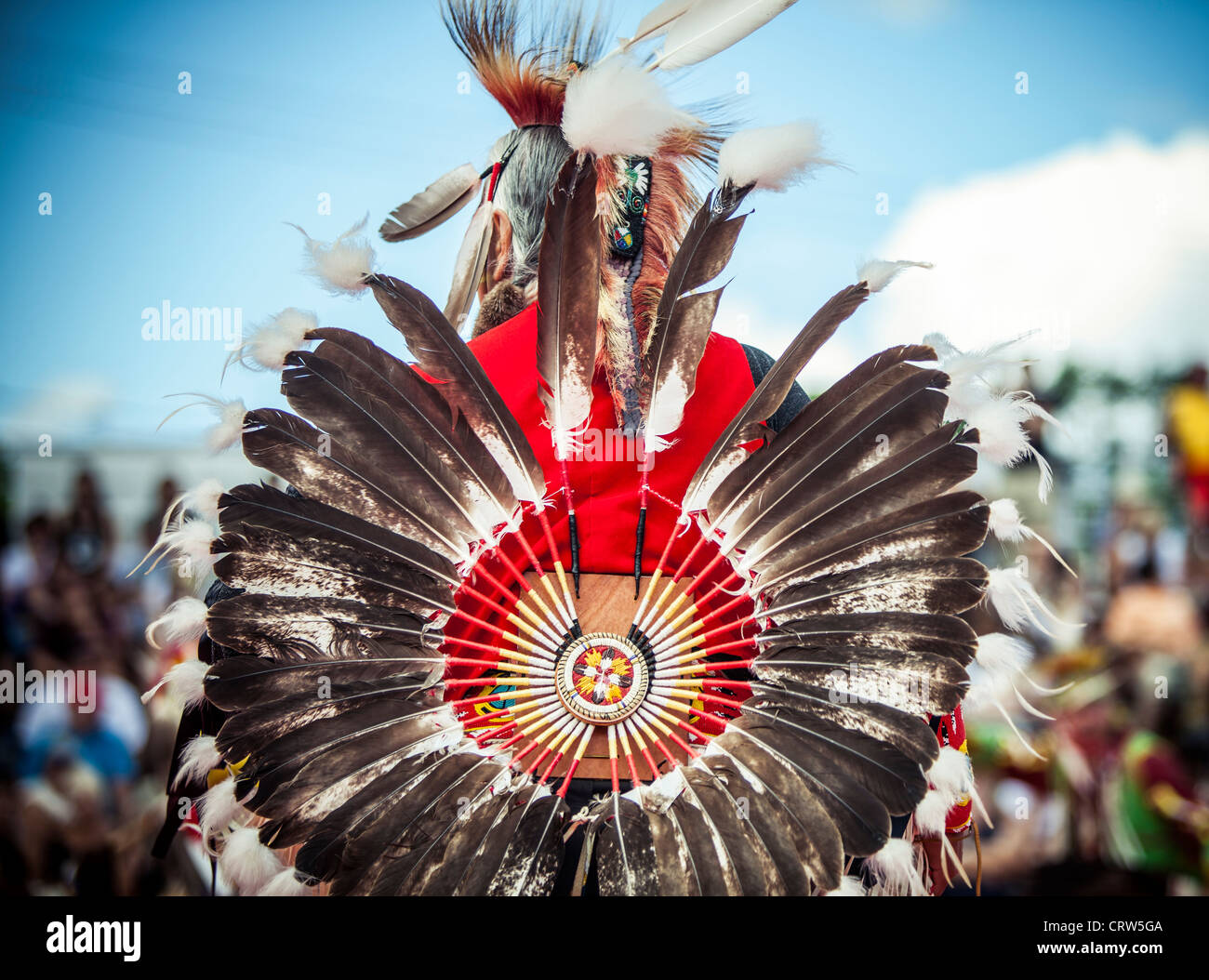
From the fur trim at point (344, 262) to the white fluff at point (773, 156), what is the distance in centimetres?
67

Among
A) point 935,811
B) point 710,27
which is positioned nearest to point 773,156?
point 710,27

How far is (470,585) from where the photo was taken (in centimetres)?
179

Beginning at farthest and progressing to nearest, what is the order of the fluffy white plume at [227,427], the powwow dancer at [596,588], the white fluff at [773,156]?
the fluffy white plume at [227,427], the white fluff at [773,156], the powwow dancer at [596,588]

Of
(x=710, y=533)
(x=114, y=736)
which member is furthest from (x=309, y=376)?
(x=114, y=736)

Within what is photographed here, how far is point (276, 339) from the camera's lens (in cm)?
175

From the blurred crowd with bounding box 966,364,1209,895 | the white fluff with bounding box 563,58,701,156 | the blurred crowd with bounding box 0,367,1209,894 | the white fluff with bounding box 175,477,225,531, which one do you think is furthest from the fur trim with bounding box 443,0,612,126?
the blurred crowd with bounding box 966,364,1209,895

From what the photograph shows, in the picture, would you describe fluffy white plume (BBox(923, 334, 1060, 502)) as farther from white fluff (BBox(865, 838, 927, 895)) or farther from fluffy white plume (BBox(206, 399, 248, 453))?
fluffy white plume (BBox(206, 399, 248, 453))

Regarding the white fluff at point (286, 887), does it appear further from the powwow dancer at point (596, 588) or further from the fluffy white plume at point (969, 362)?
the fluffy white plume at point (969, 362)

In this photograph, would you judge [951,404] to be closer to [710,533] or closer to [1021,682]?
[710,533]

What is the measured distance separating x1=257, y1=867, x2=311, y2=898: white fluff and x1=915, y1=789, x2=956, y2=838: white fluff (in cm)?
113

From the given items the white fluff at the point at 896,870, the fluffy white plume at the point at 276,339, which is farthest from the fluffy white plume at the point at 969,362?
the fluffy white plume at the point at 276,339

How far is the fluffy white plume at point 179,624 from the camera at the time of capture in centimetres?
182

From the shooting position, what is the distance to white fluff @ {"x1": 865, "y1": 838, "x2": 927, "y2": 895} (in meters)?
1.64
